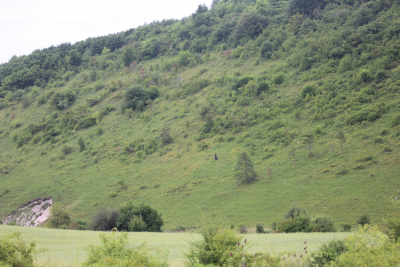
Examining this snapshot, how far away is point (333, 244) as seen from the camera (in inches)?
339

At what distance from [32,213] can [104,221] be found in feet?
68.1

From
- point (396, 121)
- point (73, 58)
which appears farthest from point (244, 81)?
point (73, 58)

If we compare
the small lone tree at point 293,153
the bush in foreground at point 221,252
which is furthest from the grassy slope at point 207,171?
the bush in foreground at point 221,252

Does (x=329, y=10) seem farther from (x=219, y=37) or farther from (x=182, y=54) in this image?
(x=182, y=54)

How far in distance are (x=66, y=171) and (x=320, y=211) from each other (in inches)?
1616

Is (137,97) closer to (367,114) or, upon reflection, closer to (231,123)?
(231,123)

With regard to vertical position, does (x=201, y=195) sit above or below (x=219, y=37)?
below

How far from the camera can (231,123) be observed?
151 ft

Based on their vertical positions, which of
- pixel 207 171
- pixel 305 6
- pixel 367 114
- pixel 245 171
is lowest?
pixel 207 171

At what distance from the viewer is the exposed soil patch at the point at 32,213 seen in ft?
123

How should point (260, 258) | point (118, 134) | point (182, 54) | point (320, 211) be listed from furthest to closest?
point (182, 54), point (118, 134), point (320, 211), point (260, 258)

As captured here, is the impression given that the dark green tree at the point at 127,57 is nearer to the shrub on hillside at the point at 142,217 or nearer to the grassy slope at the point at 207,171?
the grassy slope at the point at 207,171

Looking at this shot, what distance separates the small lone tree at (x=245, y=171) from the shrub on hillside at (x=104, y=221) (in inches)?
559

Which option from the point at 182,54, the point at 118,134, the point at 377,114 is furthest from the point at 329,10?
the point at 118,134
